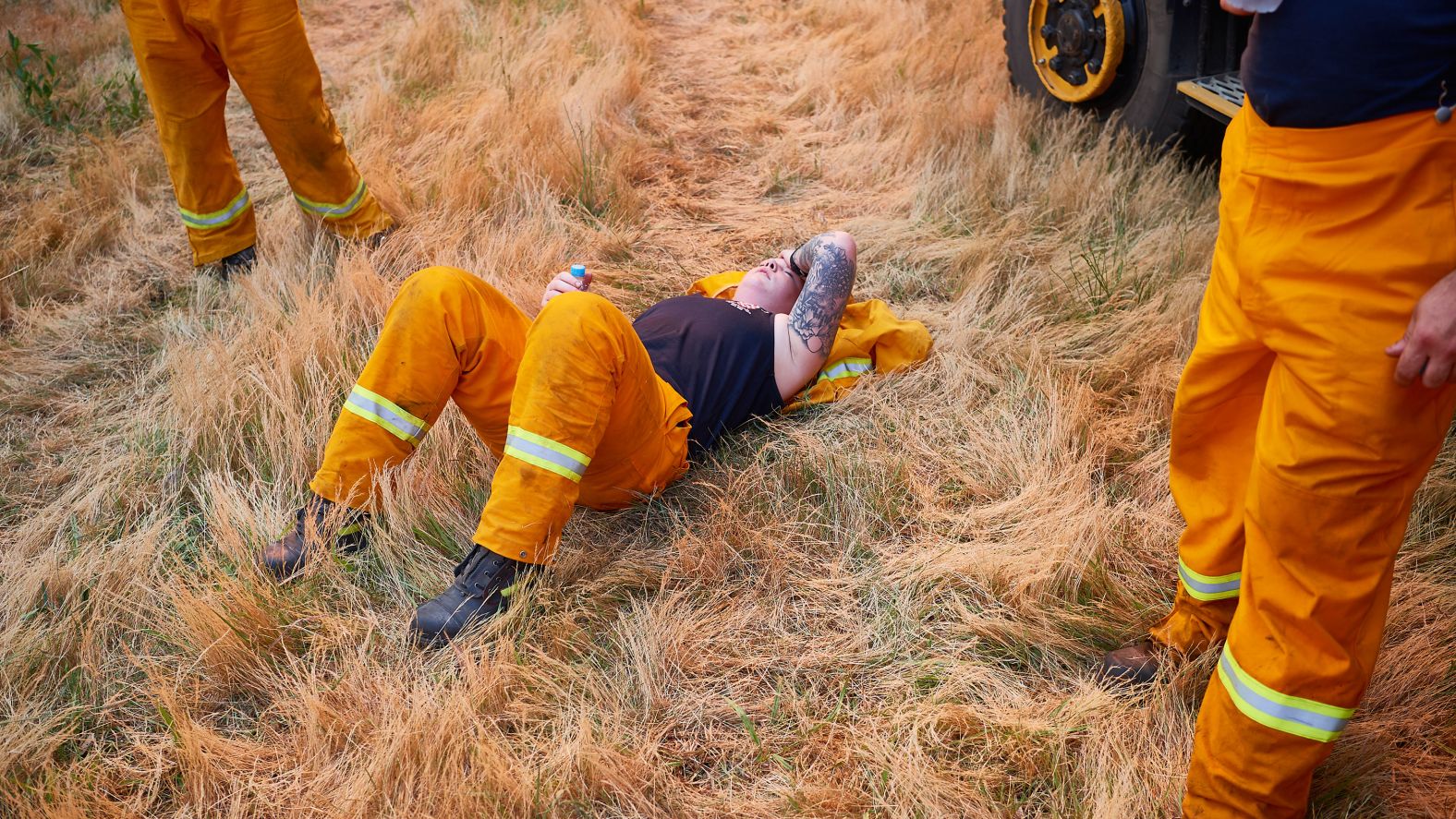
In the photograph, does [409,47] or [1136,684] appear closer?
[1136,684]

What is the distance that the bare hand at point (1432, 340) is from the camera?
4.46ft

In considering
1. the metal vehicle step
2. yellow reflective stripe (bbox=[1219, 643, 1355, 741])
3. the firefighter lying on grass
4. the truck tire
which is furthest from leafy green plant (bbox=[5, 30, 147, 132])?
yellow reflective stripe (bbox=[1219, 643, 1355, 741])

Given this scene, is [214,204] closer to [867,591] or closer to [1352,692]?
[867,591]

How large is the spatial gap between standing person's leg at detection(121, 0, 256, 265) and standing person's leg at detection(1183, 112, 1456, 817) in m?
3.51

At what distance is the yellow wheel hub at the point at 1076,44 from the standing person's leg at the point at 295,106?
2.73 metres

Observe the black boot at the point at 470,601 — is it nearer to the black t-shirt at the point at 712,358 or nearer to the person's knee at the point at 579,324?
the person's knee at the point at 579,324

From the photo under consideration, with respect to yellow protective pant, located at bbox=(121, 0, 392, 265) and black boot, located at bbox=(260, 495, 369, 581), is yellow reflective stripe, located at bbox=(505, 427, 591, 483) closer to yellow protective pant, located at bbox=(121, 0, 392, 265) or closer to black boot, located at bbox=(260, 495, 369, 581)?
black boot, located at bbox=(260, 495, 369, 581)

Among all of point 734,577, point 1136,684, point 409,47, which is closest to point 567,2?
point 409,47

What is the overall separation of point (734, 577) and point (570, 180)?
2340 millimetres

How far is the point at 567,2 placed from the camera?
612 centimetres

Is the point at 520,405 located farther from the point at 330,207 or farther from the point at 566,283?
the point at 330,207

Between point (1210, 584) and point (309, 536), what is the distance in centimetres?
195

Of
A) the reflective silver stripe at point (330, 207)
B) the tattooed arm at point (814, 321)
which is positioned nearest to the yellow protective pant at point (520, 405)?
the tattooed arm at point (814, 321)

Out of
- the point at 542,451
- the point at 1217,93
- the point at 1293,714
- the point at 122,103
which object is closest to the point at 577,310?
the point at 542,451
